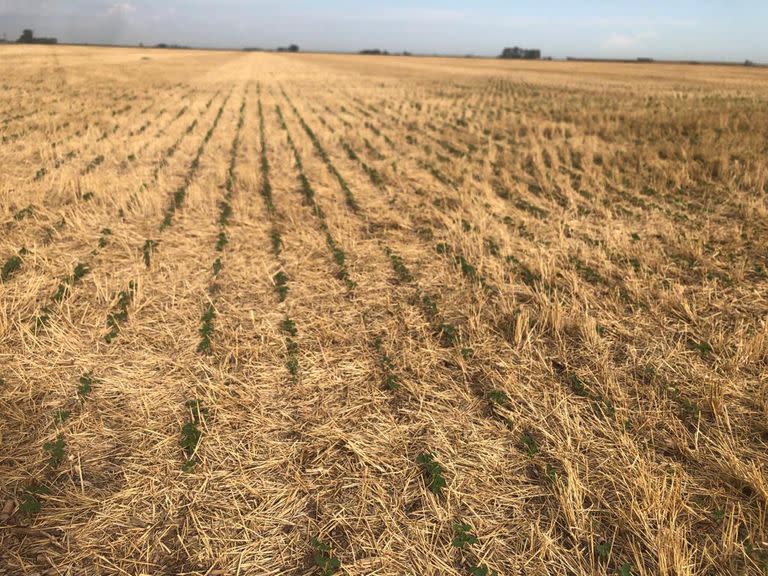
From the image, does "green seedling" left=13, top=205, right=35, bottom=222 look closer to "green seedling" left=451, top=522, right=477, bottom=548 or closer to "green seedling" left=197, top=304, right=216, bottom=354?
"green seedling" left=197, top=304, right=216, bottom=354

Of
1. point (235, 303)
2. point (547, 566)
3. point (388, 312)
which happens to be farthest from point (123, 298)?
point (547, 566)

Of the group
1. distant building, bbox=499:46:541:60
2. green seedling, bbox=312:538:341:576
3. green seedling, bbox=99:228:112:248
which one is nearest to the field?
green seedling, bbox=312:538:341:576

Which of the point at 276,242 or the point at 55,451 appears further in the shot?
the point at 276,242

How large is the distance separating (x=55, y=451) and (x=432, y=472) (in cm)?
259

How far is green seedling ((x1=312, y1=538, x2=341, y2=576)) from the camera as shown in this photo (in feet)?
8.58

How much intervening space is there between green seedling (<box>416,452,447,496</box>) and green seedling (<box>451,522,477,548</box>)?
0.28 m

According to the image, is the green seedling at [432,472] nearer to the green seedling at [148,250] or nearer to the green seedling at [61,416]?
the green seedling at [61,416]

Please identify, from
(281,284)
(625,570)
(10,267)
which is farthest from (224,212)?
(625,570)

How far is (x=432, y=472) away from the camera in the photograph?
3.24 m

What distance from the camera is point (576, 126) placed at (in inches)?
645

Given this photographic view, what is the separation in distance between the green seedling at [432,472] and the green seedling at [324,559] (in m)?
0.78

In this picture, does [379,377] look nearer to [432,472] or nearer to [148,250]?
[432,472]

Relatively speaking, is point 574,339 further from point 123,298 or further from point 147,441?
point 123,298

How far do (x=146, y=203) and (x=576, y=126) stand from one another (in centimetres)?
1411
